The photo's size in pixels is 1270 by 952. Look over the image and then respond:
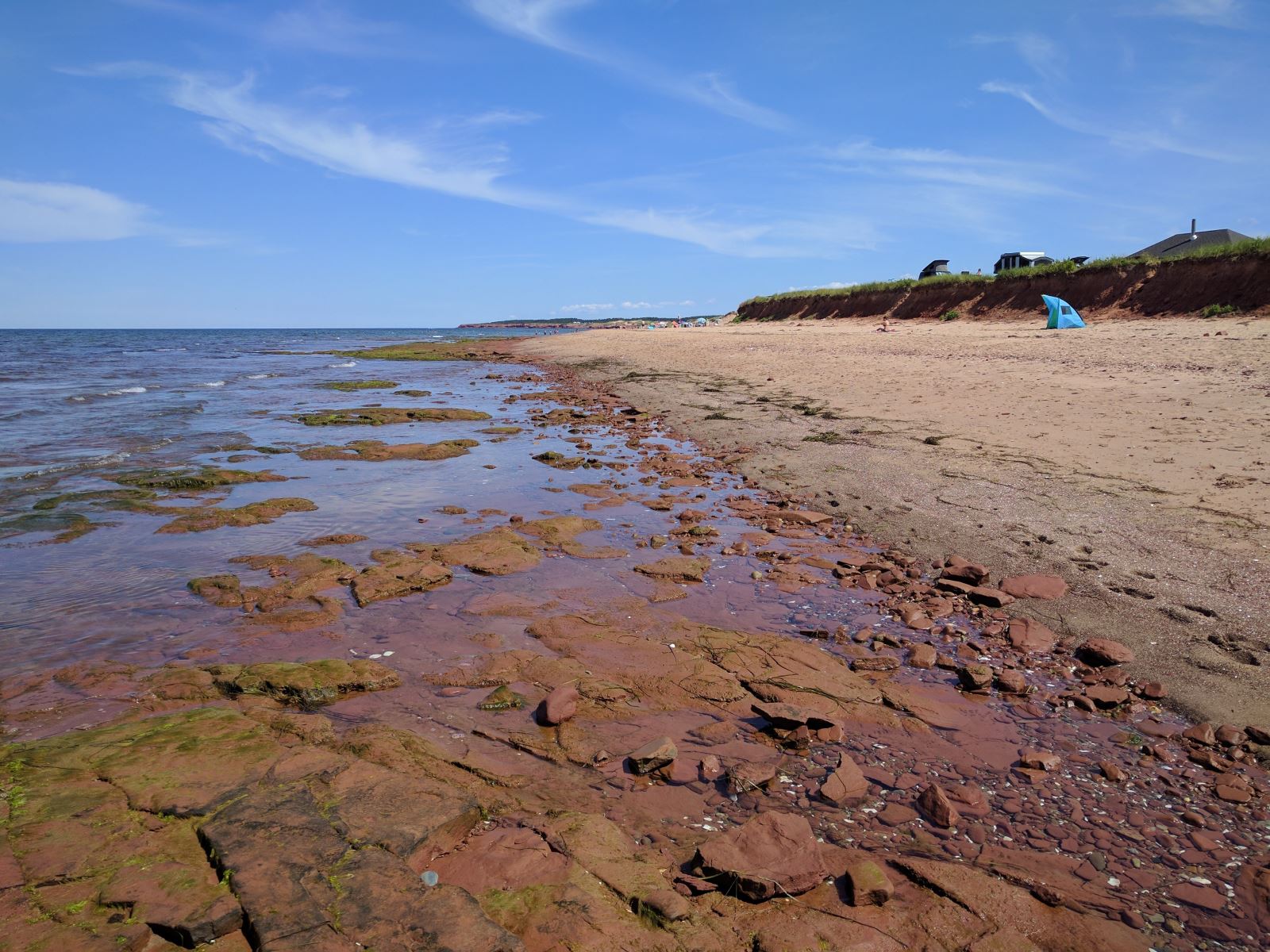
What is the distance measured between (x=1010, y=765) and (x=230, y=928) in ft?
11.4

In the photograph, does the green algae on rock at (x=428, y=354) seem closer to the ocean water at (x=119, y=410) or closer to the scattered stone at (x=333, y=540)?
the ocean water at (x=119, y=410)

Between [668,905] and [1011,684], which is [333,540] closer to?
[668,905]

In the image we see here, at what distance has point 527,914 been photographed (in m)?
2.59

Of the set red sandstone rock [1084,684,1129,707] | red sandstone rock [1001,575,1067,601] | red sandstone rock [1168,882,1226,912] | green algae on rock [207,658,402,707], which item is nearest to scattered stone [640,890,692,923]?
red sandstone rock [1168,882,1226,912]

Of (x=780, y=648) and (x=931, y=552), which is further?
(x=931, y=552)

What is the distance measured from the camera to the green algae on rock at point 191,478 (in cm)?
993

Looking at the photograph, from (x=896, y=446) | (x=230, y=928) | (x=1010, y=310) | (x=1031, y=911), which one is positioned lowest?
(x=1031, y=911)

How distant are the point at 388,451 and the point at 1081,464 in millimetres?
10243

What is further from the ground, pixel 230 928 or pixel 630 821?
pixel 230 928

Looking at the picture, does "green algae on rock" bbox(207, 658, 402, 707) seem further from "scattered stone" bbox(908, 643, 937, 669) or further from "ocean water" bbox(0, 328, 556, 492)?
"ocean water" bbox(0, 328, 556, 492)

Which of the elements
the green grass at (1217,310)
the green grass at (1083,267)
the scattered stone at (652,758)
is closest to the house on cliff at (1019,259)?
the green grass at (1083,267)

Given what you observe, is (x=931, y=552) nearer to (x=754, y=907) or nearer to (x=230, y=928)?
(x=754, y=907)

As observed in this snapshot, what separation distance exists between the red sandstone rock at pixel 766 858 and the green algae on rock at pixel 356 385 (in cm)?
A: 2332

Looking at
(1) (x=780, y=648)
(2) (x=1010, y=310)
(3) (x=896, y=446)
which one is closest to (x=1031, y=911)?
(1) (x=780, y=648)
